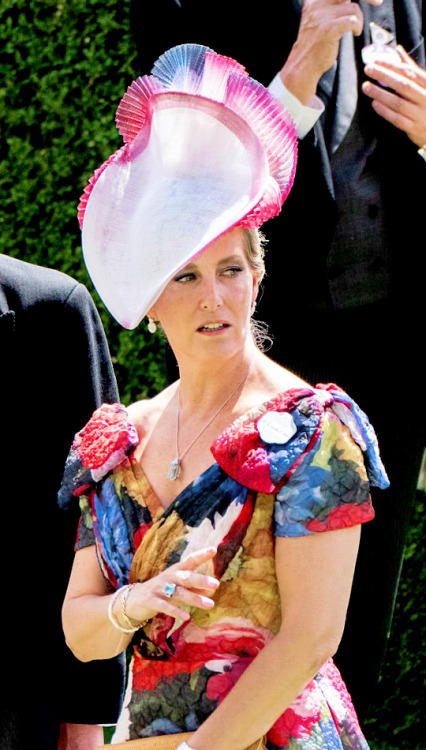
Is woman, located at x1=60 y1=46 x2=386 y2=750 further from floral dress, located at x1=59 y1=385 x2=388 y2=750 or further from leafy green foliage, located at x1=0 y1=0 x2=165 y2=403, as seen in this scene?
leafy green foliage, located at x1=0 y1=0 x2=165 y2=403

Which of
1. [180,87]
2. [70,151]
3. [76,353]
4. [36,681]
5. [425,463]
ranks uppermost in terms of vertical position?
[70,151]

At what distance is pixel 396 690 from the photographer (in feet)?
13.8

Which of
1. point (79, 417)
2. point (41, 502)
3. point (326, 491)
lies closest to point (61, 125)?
point (79, 417)

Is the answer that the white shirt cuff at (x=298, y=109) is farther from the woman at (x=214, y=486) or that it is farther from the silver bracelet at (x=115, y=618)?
the silver bracelet at (x=115, y=618)

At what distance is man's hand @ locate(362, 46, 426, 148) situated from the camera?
2.91 meters

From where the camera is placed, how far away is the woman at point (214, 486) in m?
2.10

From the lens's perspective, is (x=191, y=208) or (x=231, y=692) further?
(x=191, y=208)

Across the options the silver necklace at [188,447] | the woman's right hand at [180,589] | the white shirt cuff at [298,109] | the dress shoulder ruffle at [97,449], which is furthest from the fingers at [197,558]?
the white shirt cuff at [298,109]

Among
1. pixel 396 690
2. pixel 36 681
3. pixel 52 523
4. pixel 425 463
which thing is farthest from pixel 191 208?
pixel 396 690

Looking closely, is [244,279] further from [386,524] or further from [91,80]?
[91,80]

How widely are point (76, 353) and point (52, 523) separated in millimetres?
389

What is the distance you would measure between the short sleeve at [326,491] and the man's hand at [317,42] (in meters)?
1.01

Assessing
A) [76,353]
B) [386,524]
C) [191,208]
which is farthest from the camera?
[386,524]

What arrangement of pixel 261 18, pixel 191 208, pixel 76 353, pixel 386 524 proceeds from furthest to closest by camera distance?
pixel 386 524 → pixel 261 18 → pixel 76 353 → pixel 191 208
